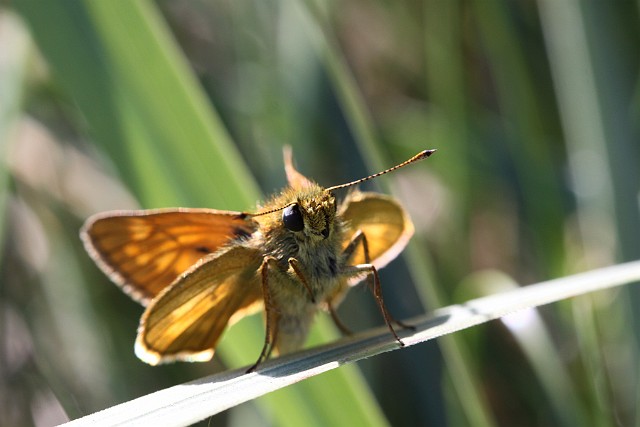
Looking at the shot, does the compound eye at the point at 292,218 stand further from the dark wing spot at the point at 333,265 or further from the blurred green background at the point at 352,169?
the blurred green background at the point at 352,169

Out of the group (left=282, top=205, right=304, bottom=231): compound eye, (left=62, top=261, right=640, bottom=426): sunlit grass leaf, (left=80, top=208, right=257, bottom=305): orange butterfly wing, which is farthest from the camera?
(left=80, top=208, right=257, bottom=305): orange butterfly wing

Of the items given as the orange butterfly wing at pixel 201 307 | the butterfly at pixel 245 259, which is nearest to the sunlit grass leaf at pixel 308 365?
the butterfly at pixel 245 259

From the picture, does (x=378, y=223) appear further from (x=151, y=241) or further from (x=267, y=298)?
(x=151, y=241)

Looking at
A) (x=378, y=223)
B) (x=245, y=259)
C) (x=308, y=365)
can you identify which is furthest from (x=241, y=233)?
(x=308, y=365)

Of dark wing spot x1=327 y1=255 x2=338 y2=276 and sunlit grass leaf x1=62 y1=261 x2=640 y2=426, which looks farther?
dark wing spot x1=327 y1=255 x2=338 y2=276

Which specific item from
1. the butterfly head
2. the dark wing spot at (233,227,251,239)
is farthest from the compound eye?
the dark wing spot at (233,227,251,239)

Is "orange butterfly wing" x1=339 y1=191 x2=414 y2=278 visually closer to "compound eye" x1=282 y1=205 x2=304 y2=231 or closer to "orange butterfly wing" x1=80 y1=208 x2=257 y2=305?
"compound eye" x1=282 y1=205 x2=304 y2=231

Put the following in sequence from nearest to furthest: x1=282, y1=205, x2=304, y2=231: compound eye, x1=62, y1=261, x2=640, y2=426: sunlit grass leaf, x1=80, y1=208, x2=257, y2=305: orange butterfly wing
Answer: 1. x1=62, y1=261, x2=640, y2=426: sunlit grass leaf
2. x1=282, y1=205, x2=304, y2=231: compound eye
3. x1=80, y1=208, x2=257, y2=305: orange butterfly wing
